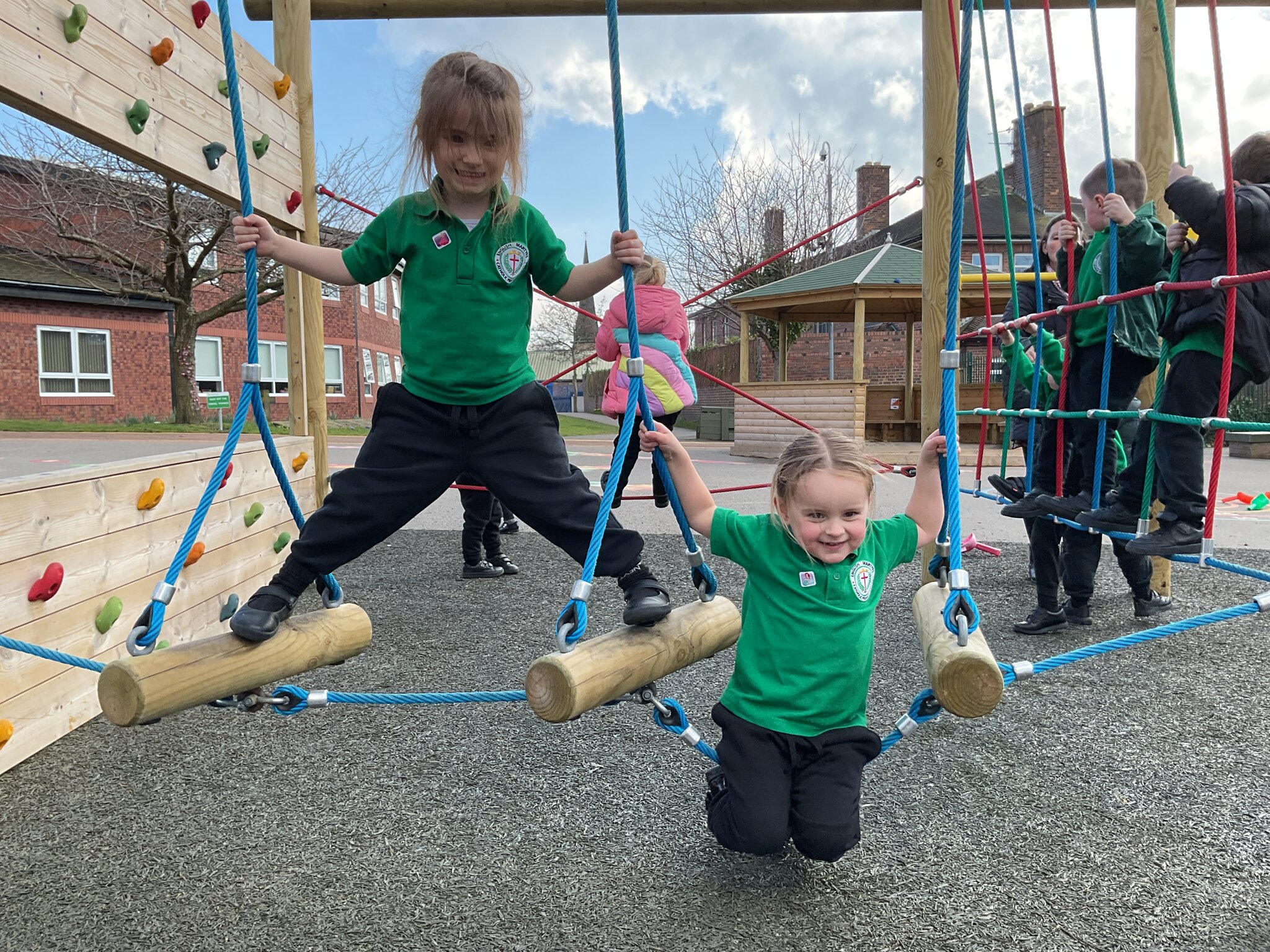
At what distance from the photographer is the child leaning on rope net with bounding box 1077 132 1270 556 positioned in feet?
9.61

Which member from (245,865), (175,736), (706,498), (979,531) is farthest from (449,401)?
(979,531)

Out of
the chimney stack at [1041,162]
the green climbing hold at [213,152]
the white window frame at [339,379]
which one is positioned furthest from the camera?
the white window frame at [339,379]

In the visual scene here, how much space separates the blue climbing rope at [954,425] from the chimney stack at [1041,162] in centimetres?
2567

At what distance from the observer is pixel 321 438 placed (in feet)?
15.9

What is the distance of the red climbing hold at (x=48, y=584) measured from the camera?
8.21 ft

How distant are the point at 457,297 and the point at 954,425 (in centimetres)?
119

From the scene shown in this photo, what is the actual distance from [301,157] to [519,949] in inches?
161

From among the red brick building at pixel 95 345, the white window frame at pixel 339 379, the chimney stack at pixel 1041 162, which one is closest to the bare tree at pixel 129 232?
the red brick building at pixel 95 345

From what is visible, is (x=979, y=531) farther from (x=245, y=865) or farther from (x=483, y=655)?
(x=245, y=865)

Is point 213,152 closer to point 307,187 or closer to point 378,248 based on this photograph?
point 307,187

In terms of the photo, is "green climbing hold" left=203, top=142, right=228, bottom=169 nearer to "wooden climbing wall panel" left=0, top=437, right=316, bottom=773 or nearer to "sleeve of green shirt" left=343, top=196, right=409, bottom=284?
"wooden climbing wall panel" left=0, top=437, right=316, bottom=773

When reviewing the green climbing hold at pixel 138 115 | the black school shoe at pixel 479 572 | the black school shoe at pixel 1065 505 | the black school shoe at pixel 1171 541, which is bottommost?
the black school shoe at pixel 479 572

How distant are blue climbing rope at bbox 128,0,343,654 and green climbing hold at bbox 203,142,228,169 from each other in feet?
5.09

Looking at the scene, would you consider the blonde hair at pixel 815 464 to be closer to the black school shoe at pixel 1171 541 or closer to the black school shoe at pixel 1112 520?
the black school shoe at pixel 1171 541
